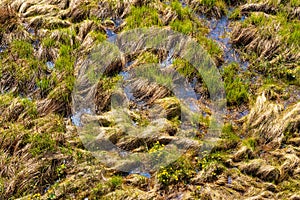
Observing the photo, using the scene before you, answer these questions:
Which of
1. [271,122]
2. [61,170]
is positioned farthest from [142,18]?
[61,170]

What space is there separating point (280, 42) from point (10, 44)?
7546 mm

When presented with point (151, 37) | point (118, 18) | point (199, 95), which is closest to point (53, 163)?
point (199, 95)

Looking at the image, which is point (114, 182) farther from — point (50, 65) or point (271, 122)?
point (50, 65)

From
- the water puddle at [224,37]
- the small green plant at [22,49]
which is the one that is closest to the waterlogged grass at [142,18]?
the water puddle at [224,37]

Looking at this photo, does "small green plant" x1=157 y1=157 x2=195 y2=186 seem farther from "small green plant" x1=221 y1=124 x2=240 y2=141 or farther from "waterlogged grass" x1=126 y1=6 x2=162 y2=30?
"waterlogged grass" x1=126 y1=6 x2=162 y2=30

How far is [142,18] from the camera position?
11992 millimetres

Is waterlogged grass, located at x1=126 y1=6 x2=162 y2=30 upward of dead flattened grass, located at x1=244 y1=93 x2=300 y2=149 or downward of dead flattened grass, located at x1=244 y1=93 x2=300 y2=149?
upward

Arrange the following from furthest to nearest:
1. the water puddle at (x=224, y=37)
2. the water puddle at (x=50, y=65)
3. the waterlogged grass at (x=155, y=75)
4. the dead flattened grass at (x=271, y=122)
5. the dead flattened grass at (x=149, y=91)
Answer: the water puddle at (x=224, y=37) < the water puddle at (x=50, y=65) < the waterlogged grass at (x=155, y=75) < the dead flattened grass at (x=149, y=91) < the dead flattened grass at (x=271, y=122)

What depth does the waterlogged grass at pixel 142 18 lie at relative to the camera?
464 inches

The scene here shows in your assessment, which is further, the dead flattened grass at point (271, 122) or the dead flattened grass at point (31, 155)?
the dead flattened grass at point (271, 122)

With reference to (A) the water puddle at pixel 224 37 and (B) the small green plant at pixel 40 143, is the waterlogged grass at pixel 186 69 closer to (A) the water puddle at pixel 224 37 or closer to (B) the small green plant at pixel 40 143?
(A) the water puddle at pixel 224 37

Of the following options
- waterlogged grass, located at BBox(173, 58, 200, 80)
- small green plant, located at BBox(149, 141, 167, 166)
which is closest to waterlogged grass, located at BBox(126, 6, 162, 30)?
waterlogged grass, located at BBox(173, 58, 200, 80)

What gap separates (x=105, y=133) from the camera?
9008 mm

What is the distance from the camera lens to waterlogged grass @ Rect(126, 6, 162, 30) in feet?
38.7
